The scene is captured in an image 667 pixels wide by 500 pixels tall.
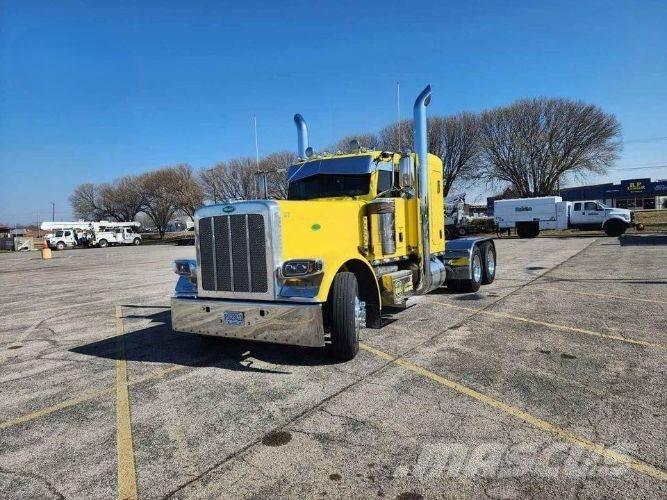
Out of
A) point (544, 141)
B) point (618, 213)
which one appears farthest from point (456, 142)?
point (618, 213)

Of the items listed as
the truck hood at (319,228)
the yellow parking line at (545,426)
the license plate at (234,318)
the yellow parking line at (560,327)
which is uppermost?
the truck hood at (319,228)

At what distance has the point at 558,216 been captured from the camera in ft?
107

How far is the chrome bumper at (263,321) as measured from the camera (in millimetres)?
4641

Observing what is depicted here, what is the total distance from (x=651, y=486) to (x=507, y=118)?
149ft

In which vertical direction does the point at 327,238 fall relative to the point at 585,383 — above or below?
above

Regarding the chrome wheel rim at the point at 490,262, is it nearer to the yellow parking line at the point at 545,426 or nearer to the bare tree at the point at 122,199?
the yellow parking line at the point at 545,426

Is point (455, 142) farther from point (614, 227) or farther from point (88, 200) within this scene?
point (88, 200)

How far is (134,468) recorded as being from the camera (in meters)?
3.21

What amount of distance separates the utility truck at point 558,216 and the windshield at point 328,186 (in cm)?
2919

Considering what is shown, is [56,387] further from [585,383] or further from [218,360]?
[585,383]

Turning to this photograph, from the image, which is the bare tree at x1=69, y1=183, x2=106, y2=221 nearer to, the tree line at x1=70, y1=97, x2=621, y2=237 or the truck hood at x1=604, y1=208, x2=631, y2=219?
the tree line at x1=70, y1=97, x2=621, y2=237

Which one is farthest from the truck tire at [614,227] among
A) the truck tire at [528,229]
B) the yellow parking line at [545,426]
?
the yellow parking line at [545,426]

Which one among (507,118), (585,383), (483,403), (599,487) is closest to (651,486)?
(599,487)

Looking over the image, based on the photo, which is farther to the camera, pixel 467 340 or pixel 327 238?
pixel 467 340
